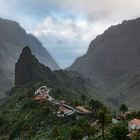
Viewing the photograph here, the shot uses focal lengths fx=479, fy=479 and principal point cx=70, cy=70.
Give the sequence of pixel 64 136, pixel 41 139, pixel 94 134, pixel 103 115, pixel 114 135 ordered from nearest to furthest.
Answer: pixel 114 135 → pixel 103 115 → pixel 94 134 → pixel 64 136 → pixel 41 139

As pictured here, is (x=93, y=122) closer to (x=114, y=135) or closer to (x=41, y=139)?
(x=41, y=139)

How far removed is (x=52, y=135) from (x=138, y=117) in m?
37.1

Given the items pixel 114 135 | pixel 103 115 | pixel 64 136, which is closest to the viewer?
pixel 114 135

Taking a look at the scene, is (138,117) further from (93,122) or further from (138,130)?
(138,130)

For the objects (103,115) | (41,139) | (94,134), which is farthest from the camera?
(41,139)

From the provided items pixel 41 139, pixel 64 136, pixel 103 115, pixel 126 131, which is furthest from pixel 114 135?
pixel 41 139

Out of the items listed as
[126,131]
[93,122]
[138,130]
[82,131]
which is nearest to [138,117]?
[93,122]

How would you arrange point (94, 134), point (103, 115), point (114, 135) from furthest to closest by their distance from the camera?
point (94, 134)
point (103, 115)
point (114, 135)

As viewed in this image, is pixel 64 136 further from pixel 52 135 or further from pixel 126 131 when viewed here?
pixel 126 131

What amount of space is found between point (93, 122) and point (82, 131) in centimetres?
2555

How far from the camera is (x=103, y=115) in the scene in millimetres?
148375

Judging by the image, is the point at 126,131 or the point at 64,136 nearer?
the point at 126,131

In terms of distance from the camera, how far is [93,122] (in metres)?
200

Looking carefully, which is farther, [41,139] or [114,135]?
[41,139]
